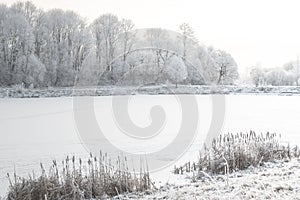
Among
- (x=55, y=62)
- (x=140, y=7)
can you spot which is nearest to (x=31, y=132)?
(x=140, y=7)

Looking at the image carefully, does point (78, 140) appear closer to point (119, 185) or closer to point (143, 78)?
point (143, 78)

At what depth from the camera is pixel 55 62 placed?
1730 inches

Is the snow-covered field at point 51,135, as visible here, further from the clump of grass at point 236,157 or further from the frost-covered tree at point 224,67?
the frost-covered tree at point 224,67

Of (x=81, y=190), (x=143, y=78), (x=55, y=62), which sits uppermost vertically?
(x=55, y=62)

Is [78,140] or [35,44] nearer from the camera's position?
[78,140]

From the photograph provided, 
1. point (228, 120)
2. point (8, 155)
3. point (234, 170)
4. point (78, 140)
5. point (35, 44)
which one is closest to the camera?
point (234, 170)

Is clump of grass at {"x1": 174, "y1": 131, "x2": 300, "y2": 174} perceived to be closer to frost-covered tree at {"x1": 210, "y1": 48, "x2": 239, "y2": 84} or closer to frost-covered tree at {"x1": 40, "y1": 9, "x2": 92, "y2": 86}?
frost-covered tree at {"x1": 40, "y1": 9, "x2": 92, "y2": 86}

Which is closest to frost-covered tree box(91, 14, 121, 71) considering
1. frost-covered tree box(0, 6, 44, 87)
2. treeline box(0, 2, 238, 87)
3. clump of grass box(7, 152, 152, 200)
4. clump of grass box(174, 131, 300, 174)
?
treeline box(0, 2, 238, 87)

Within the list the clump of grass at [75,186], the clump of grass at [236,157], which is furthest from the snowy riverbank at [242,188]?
the clump of grass at [236,157]

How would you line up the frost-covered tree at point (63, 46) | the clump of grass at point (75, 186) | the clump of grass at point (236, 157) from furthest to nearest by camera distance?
the frost-covered tree at point (63, 46) → the clump of grass at point (236, 157) → the clump of grass at point (75, 186)

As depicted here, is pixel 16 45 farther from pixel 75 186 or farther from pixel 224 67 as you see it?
pixel 75 186

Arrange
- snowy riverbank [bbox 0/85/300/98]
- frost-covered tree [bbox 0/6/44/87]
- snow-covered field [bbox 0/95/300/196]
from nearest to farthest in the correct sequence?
snow-covered field [bbox 0/95/300/196] < snowy riverbank [bbox 0/85/300/98] < frost-covered tree [bbox 0/6/44/87]

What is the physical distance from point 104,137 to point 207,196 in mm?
7602

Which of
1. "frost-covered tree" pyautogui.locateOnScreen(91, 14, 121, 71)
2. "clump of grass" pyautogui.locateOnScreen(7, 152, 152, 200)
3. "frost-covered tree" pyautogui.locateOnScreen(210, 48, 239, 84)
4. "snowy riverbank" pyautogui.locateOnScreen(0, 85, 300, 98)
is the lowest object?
"clump of grass" pyautogui.locateOnScreen(7, 152, 152, 200)
